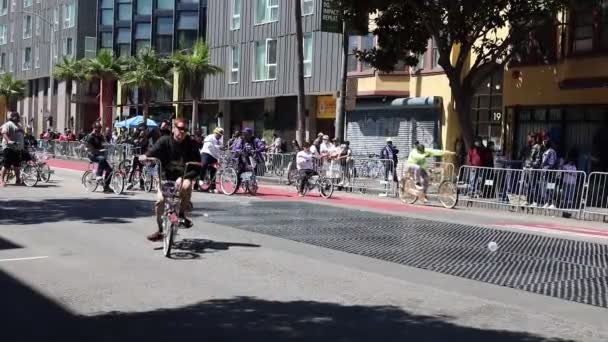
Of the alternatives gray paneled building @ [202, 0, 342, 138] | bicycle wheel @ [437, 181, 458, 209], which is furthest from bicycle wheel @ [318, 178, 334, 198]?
gray paneled building @ [202, 0, 342, 138]

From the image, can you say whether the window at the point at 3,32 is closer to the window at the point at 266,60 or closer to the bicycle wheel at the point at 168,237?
the window at the point at 266,60

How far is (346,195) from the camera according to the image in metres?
22.3

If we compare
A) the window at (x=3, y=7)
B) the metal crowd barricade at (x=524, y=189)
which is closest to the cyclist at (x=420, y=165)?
the metal crowd barricade at (x=524, y=189)

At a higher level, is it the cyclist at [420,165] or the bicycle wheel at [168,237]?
the cyclist at [420,165]

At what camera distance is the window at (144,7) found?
5478 cm

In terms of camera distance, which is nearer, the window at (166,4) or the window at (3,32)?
the window at (166,4)

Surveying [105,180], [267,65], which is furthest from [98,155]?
[267,65]

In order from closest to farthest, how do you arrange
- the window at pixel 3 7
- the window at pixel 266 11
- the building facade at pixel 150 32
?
1. the window at pixel 266 11
2. the building facade at pixel 150 32
3. the window at pixel 3 7

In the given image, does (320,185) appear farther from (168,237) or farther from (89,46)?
(89,46)

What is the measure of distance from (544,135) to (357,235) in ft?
37.5

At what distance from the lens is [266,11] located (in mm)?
38562

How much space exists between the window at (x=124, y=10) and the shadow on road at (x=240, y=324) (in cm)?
5171

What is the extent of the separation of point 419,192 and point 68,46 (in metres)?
49.1

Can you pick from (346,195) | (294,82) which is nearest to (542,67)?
(346,195)
